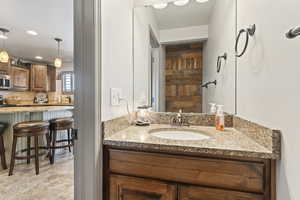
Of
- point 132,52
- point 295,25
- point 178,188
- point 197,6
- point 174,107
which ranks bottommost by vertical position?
point 178,188

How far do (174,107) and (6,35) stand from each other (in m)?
3.78

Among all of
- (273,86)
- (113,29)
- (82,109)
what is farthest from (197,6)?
(82,109)

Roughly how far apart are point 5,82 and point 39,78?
101 centimetres

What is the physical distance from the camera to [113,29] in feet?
3.49

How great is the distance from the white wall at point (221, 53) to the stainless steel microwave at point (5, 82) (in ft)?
16.7

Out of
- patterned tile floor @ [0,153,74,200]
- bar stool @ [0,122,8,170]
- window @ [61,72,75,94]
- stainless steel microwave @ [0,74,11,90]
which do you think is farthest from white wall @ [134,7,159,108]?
window @ [61,72,75,94]

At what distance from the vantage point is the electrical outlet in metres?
1.04

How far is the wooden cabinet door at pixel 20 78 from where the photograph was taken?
4.43 meters

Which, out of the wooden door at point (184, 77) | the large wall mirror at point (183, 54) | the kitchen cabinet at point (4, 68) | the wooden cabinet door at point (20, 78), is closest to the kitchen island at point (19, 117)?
the large wall mirror at point (183, 54)

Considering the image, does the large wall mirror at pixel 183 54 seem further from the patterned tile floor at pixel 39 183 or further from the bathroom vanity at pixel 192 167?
the patterned tile floor at pixel 39 183

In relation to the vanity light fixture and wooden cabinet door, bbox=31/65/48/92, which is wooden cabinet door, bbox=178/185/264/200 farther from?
wooden cabinet door, bbox=31/65/48/92

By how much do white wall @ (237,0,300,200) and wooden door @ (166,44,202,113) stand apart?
54 centimetres

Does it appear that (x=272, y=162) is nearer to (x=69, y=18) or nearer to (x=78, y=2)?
(x=78, y=2)

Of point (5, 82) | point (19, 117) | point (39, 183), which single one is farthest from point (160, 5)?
point (5, 82)
